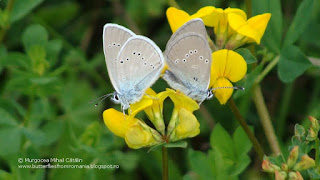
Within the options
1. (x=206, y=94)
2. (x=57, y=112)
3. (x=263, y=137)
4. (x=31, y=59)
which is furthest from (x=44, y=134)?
(x=263, y=137)

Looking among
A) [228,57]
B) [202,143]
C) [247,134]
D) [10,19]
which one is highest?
[228,57]

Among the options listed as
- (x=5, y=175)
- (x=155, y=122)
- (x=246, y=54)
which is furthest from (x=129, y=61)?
(x=5, y=175)

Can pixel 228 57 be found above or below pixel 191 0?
above

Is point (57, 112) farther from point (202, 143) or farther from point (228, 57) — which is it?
point (228, 57)

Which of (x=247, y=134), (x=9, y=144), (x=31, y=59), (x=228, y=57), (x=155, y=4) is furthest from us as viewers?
(x=155, y=4)

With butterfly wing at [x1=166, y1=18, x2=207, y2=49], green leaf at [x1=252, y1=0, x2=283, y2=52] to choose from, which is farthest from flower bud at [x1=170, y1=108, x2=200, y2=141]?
green leaf at [x1=252, y1=0, x2=283, y2=52]

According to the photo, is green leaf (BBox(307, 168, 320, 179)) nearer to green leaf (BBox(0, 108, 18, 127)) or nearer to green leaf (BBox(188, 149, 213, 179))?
green leaf (BBox(188, 149, 213, 179))

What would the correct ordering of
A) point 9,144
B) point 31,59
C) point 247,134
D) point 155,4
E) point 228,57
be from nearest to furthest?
1. point 228,57
2. point 247,134
3. point 9,144
4. point 31,59
5. point 155,4

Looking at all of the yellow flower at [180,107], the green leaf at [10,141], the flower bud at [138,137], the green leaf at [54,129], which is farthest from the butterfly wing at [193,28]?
the green leaf at [54,129]
